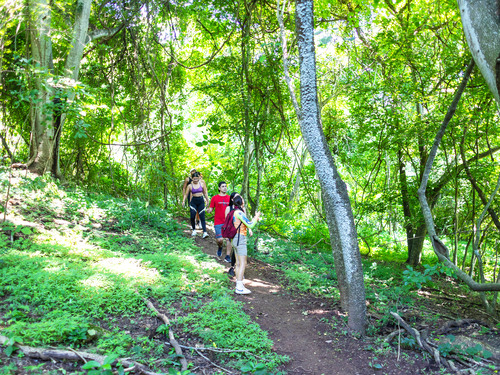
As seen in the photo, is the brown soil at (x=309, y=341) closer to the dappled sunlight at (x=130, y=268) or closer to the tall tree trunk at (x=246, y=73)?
the dappled sunlight at (x=130, y=268)

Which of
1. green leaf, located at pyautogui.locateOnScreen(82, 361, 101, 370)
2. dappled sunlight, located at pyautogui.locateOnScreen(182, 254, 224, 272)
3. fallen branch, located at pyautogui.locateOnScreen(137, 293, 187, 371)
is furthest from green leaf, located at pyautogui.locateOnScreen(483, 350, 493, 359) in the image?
green leaf, located at pyautogui.locateOnScreen(82, 361, 101, 370)

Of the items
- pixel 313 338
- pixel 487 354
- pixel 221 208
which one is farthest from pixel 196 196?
pixel 487 354

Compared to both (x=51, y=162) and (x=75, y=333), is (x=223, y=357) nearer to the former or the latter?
(x=75, y=333)

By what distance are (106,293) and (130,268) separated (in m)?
1.03

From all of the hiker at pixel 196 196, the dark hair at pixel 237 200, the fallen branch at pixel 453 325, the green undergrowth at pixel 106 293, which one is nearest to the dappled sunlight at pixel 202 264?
the green undergrowth at pixel 106 293

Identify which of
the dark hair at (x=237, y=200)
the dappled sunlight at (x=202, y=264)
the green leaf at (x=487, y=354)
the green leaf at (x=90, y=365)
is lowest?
the green leaf at (x=487, y=354)

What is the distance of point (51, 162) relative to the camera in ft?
32.6

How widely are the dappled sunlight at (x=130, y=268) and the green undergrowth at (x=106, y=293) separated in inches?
0.6

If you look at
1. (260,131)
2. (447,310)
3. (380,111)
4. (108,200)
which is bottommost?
(447,310)

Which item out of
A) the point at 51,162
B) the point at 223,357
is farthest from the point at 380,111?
the point at 51,162

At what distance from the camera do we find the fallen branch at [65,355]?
319 centimetres

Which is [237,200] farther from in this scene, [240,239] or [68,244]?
[68,244]

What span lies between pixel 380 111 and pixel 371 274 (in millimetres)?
4125

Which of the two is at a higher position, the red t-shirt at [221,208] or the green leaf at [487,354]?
the red t-shirt at [221,208]
